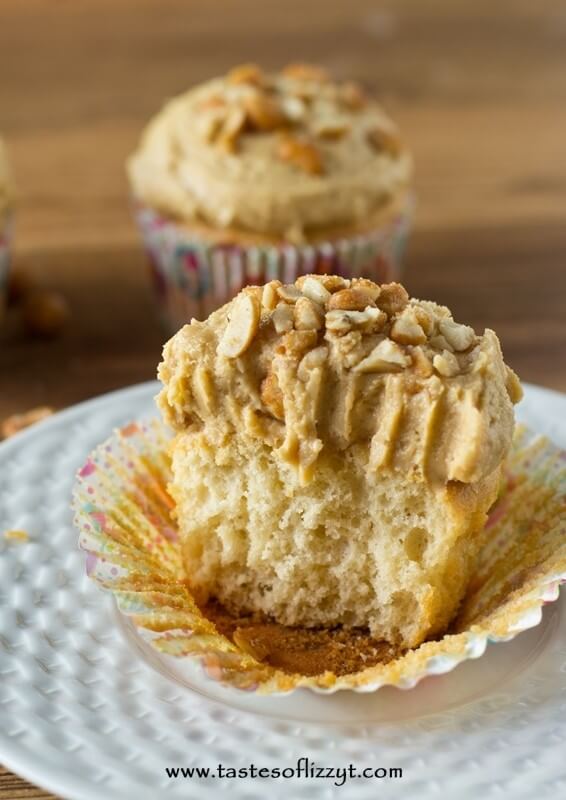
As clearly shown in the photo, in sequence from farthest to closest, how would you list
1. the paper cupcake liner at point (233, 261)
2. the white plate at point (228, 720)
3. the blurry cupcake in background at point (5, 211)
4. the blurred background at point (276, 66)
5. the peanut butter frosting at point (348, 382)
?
the blurred background at point (276, 66) < the paper cupcake liner at point (233, 261) < the blurry cupcake in background at point (5, 211) < the peanut butter frosting at point (348, 382) < the white plate at point (228, 720)

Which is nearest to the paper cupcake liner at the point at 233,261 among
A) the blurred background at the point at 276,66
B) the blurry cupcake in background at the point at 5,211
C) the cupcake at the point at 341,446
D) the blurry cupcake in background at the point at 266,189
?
the blurry cupcake in background at the point at 266,189

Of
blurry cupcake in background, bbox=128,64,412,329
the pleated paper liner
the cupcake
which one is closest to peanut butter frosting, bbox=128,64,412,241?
blurry cupcake in background, bbox=128,64,412,329

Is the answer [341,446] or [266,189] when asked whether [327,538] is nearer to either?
[341,446]

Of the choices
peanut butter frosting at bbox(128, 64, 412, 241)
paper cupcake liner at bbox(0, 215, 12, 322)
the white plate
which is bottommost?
the white plate

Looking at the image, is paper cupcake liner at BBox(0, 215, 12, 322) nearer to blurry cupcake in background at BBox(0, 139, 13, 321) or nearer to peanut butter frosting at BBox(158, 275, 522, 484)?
blurry cupcake in background at BBox(0, 139, 13, 321)

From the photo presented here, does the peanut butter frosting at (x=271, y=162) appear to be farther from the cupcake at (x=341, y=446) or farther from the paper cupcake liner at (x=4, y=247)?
the cupcake at (x=341, y=446)

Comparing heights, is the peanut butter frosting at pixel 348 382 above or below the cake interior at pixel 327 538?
above

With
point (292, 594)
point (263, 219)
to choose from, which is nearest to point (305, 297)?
point (292, 594)
